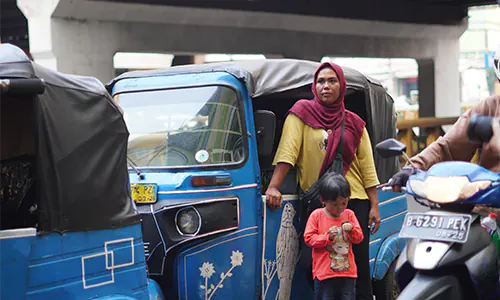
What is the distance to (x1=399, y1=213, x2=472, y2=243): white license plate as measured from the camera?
351cm

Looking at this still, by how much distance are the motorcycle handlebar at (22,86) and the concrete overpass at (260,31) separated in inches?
434

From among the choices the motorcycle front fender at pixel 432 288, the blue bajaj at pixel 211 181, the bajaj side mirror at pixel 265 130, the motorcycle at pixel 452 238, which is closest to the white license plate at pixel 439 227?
the motorcycle at pixel 452 238

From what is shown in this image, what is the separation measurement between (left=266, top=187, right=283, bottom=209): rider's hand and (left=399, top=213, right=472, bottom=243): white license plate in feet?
7.08

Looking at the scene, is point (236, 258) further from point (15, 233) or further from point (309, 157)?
point (15, 233)

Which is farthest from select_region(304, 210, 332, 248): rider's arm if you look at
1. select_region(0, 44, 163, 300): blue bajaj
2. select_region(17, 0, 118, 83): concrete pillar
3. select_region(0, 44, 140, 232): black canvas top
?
select_region(17, 0, 118, 83): concrete pillar

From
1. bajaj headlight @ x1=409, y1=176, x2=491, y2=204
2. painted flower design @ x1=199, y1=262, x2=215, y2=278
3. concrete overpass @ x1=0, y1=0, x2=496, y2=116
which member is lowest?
painted flower design @ x1=199, y1=262, x2=215, y2=278

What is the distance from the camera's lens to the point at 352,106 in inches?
280

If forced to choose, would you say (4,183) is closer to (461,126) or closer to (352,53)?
(461,126)

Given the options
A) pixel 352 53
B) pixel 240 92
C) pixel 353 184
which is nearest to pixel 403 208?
pixel 353 184

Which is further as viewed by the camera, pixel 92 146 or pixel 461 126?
pixel 461 126

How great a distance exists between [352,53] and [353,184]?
16964 millimetres

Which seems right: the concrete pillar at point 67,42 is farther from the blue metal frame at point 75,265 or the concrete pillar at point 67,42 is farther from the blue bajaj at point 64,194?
the blue metal frame at point 75,265

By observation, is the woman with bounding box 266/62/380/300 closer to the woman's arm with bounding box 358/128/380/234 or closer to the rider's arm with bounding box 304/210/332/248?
the woman's arm with bounding box 358/128/380/234

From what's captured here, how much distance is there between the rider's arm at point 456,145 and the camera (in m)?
4.63
